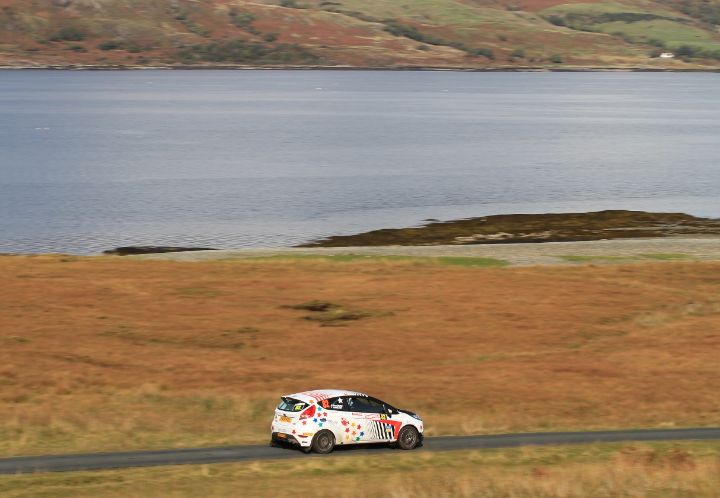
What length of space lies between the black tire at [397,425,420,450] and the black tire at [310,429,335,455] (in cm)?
261

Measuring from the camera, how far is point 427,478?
3588cm

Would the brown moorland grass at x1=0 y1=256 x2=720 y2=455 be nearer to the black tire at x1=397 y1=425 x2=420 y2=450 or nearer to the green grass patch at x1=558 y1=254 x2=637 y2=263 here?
the green grass patch at x1=558 y1=254 x2=637 y2=263

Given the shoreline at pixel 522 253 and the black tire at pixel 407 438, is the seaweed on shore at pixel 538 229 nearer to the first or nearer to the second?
the shoreline at pixel 522 253

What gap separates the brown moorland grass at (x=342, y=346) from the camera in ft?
160

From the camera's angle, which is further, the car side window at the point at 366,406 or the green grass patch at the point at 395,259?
the green grass patch at the point at 395,259

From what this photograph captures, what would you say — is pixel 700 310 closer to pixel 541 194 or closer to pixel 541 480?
pixel 541 480

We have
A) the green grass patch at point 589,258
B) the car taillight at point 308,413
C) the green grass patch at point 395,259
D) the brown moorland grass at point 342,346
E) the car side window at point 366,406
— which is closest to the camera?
the car taillight at point 308,413

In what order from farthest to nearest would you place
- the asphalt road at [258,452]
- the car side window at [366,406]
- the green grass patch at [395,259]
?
the green grass patch at [395,259] < the car side window at [366,406] < the asphalt road at [258,452]

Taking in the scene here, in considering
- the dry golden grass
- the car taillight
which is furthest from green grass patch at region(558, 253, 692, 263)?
the car taillight

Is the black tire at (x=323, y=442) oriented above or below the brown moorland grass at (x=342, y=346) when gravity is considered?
above

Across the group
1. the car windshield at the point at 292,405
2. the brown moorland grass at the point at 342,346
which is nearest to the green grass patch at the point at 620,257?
the brown moorland grass at the point at 342,346

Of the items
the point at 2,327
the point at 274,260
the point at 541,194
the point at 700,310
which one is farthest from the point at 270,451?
the point at 541,194

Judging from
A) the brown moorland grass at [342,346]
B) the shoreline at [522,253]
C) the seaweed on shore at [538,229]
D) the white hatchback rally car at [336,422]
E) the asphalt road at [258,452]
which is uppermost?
the white hatchback rally car at [336,422]

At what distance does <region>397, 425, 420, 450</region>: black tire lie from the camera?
4053 centimetres
